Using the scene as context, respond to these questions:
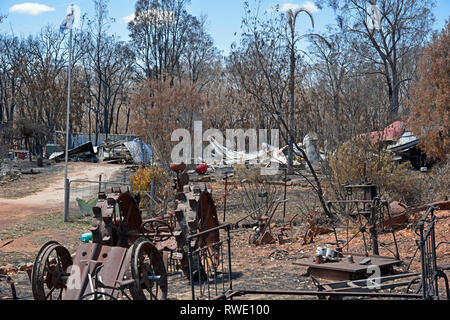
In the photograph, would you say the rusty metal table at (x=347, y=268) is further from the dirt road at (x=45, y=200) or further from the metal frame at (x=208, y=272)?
the dirt road at (x=45, y=200)

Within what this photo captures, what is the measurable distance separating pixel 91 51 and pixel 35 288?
165ft

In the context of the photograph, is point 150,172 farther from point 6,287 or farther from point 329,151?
point 6,287

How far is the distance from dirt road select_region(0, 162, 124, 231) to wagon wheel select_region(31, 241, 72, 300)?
9.55m

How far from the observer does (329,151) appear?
15.2m

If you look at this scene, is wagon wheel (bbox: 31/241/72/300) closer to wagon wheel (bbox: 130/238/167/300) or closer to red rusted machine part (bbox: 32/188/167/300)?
red rusted machine part (bbox: 32/188/167/300)

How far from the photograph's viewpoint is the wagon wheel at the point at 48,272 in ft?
20.0

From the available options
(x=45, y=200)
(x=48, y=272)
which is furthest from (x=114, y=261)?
(x=45, y=200)

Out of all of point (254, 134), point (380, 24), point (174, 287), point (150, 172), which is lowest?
point (174, 287)

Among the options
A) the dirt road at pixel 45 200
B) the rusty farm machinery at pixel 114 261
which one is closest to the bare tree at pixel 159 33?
the dirt road at pixel 45 200

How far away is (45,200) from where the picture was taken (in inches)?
863

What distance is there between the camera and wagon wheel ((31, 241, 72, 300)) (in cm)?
609

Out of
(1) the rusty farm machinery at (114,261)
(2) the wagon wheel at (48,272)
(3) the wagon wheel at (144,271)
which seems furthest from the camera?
(2) the wagon wheel at (48,272)

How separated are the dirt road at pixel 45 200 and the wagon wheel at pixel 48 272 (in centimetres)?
955

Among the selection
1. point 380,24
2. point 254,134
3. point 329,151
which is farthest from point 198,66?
point 329,151
